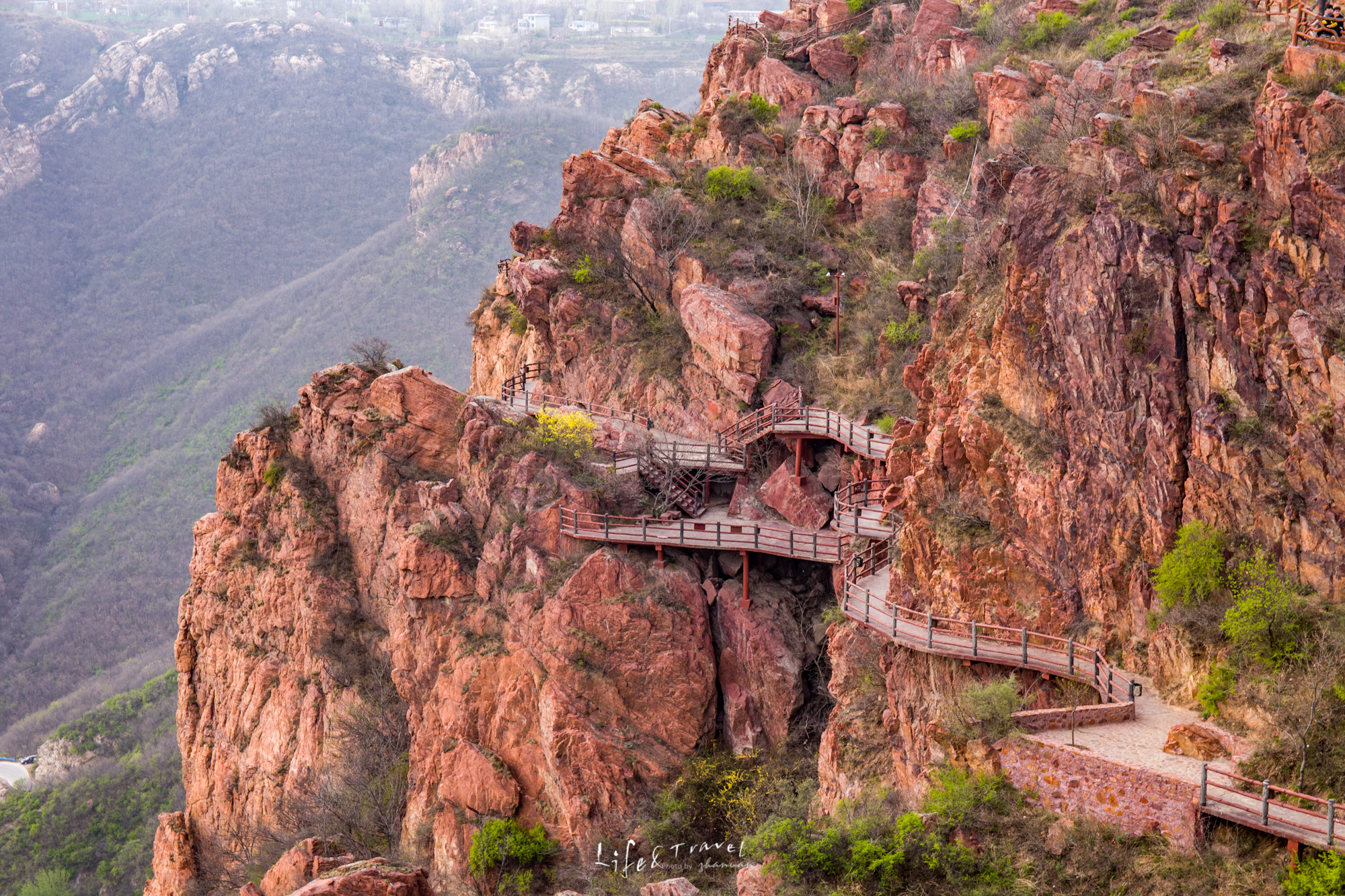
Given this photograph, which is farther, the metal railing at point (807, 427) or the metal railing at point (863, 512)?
the metal railing at point (807, 427)

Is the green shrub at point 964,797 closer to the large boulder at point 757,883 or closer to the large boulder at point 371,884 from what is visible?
the large boulder at point 757,883

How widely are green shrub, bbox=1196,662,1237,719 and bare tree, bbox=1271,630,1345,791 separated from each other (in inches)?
41.4

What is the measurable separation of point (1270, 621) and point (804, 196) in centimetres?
3076

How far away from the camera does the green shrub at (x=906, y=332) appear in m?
42.2

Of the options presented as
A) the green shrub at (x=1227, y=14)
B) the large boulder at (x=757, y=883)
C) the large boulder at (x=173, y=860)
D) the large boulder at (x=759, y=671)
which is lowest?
the large boulder at (x=173, y=860)

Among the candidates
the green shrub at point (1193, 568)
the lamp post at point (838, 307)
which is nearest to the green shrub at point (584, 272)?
the lamp post at point (838, 307)

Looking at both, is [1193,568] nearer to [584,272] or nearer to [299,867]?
[299,867]

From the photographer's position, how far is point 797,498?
41.8 m

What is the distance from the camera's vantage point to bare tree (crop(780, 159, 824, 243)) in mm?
49469

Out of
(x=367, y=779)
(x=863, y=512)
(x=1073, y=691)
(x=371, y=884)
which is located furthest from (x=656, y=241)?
(x=371, y=884)

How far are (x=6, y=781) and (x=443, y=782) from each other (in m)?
68.5

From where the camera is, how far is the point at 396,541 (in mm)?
45344

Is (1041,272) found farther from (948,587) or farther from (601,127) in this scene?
(601,127)

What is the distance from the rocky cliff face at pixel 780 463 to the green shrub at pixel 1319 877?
551cm
